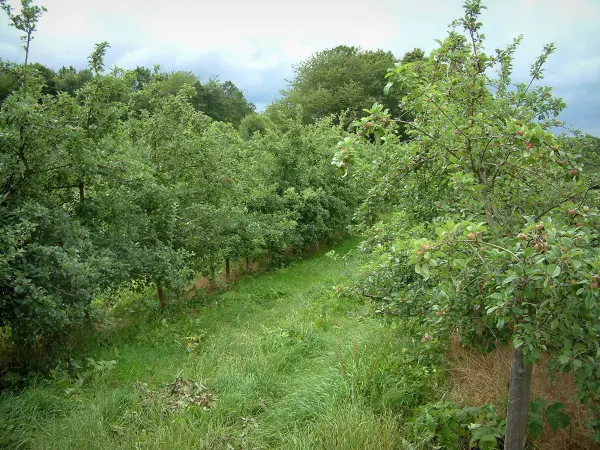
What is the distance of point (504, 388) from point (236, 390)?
107 inches

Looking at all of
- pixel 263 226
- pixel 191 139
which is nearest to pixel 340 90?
pixel 263 226

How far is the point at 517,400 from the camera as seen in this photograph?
287 cm

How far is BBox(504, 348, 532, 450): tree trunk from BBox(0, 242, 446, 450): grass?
37.0 inches

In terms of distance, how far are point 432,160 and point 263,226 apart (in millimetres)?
7468

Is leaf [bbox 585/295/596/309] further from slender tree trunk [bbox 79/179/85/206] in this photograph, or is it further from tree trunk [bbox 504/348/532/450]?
slender tree trunk [bbox 79/179/85/206]

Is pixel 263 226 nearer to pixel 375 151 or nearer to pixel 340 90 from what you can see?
pixel 375 151

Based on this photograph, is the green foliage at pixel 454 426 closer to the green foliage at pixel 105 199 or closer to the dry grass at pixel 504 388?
the dry grass at pixel 504 388

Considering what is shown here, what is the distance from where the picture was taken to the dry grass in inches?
130

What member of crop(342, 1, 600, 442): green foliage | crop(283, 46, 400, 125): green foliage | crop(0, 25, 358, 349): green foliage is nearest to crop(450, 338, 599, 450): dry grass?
crop(342, 1, 600, 442): green foliage

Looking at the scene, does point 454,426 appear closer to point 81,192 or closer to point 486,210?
point 486,210

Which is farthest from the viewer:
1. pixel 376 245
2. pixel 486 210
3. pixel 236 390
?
pixel 236 390

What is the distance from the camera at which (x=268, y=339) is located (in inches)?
246

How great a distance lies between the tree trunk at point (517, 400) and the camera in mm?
2830

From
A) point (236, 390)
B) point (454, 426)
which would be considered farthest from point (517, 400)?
point (236, 390)
